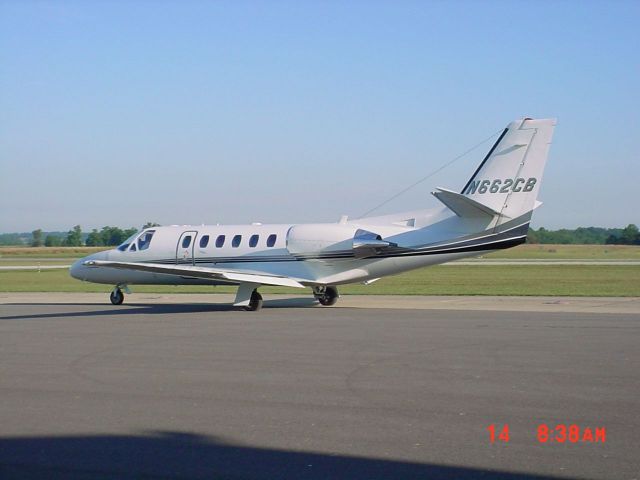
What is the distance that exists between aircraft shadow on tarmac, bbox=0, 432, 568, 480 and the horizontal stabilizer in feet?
48.3

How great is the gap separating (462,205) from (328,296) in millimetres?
6623

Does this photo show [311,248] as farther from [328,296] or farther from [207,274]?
[207,274]

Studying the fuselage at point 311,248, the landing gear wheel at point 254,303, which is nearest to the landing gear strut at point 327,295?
the fuselage at point 311,248

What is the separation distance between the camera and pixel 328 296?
1118 inches

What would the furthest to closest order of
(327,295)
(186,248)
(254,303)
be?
1. (186,248)
2. (327,295)
3. (254,303)

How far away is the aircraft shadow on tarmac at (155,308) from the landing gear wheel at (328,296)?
1.56 ft

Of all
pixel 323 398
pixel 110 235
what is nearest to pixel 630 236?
pixel 110 235

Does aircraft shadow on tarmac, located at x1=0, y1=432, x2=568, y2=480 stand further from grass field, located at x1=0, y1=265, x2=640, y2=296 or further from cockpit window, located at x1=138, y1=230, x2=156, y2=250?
grass field, located at x1=0, y1=265, x2=640, y2=296

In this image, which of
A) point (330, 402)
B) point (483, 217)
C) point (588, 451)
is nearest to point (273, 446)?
point (330, 402)

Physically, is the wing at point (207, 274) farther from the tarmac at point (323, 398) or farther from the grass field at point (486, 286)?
the grass field at point (486, 286)

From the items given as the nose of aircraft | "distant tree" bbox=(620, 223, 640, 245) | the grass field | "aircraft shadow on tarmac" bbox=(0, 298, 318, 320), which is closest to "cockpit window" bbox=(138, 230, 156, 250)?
the nose of aircraft

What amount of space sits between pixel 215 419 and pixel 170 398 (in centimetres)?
163

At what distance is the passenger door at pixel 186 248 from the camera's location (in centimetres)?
2930

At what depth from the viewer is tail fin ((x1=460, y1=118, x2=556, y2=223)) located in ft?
78.2
